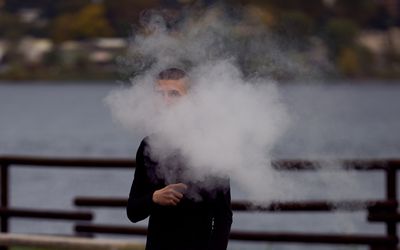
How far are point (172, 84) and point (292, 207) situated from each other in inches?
236

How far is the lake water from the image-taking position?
16375 millimetres

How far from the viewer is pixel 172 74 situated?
19.0ft

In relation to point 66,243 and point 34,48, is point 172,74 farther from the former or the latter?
point 34,48

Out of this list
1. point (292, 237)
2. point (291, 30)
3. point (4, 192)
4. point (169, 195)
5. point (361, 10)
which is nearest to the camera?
point (169, 195)

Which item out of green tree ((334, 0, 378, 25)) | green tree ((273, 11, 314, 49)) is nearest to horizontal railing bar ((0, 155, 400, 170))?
green tree ((273, 11, 314, 49))

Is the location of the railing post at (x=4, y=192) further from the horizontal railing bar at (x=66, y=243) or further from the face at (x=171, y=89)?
the face at (x=171, y=89)

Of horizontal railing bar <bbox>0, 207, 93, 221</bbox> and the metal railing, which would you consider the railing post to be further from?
horizontal railing bar <bbox>0, 207, 93, 221</bbox>

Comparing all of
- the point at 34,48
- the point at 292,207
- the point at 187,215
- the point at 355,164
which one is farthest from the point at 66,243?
the point at 34,48

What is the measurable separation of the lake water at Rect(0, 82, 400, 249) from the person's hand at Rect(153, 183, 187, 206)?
1.00m

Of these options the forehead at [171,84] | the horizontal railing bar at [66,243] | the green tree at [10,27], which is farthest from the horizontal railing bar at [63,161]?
the green tree at [10,27]

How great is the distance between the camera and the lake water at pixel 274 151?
53.7 ft

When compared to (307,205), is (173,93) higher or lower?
lower

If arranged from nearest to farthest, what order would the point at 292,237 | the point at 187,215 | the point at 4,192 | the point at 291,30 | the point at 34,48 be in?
the point at 187,215 → the point at 291,30 → the point at 292,237 → the point at 4,192 → the point at 34,48

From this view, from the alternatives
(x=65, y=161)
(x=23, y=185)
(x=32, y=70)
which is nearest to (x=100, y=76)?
(x=32, y=70)
